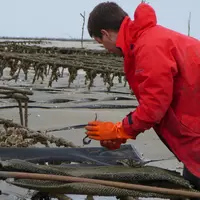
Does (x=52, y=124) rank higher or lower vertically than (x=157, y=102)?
lower

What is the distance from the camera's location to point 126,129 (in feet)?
8.89

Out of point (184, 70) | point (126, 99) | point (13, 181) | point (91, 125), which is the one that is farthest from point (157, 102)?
point (126, 99)

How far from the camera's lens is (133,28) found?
268 cm

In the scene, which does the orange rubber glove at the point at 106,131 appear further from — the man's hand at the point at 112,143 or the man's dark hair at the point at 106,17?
the man's dark hair at the point at 106,17

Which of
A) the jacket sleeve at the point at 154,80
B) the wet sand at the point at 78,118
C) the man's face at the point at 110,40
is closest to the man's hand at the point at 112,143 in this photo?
the jacket sleeve at the point at 154,80

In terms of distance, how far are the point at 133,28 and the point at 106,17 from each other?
14 centimetres

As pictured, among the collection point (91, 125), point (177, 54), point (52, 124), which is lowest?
point (52, 124)

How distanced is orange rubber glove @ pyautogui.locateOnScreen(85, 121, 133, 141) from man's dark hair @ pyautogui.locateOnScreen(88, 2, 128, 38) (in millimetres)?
446

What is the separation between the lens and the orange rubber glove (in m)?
2.70

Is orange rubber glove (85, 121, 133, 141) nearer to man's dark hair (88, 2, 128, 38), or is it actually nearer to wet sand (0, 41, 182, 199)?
man's dark hair (88, 2, 128, 38)

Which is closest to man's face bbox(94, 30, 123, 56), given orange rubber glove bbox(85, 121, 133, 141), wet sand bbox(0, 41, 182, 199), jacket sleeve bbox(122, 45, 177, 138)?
jacket sleeve bbox(122, 45, 177, 138)

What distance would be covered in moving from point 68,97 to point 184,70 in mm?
9701

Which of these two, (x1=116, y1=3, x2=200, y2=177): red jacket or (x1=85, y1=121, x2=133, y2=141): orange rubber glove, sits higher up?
(x1=116, y1=3, x2=200, y2=177): red jacket

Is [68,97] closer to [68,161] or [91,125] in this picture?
[68,161]
